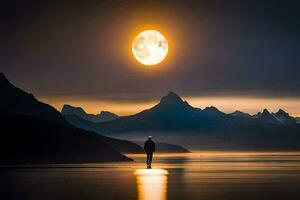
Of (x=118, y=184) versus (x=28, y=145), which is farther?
(x=28, y=145)

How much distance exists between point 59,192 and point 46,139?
114517mm

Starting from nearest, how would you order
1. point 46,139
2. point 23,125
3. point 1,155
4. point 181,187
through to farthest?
point 181,187 → point 1,155 → point 46,139 → point 23,125

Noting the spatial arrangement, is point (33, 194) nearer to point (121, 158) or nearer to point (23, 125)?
point (121, 158)

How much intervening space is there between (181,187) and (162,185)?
1.11 m

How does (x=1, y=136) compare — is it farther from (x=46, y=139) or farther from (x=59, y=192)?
(x=59, y=192)

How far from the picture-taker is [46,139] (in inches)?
5802

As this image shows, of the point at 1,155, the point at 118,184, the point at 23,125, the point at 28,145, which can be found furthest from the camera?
the point at 23,125

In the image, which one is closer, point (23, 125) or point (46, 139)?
point (46, 139)

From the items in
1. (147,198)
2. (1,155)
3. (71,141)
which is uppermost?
(71,141)

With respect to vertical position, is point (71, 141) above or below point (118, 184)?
above

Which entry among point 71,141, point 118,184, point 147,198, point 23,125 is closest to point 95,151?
point 71,141

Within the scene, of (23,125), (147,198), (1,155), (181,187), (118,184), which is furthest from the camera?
(23,125)

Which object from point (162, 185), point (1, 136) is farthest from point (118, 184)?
point (1, 136)

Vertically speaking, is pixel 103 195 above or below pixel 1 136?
below
